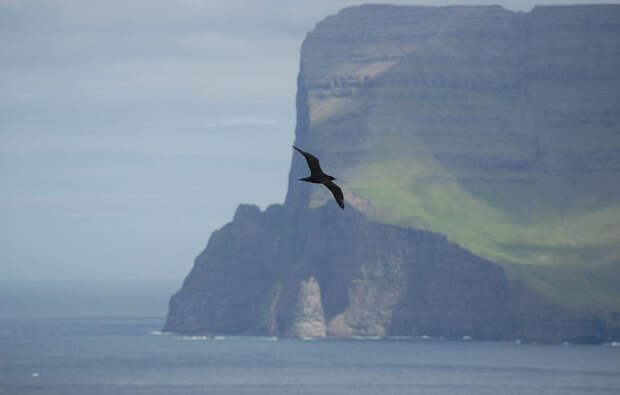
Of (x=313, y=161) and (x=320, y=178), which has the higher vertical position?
(x=313, y=161)

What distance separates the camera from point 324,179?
208ft

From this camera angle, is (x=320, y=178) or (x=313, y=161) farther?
(x=320, y=178)
